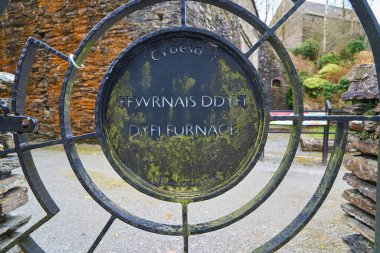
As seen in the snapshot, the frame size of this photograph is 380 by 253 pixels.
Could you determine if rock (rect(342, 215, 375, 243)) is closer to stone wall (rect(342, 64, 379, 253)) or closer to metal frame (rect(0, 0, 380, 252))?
stone wall (rect(342, 64, 379, 253))

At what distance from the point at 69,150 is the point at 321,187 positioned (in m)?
1.15

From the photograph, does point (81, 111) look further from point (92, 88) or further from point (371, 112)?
point (371, 112)

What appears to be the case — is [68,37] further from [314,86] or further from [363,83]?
[314,86]

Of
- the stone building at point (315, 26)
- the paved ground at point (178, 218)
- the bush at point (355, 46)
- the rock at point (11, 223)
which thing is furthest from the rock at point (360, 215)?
the stone building at point (315, 26)

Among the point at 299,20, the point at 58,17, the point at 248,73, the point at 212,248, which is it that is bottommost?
the point at 212,248

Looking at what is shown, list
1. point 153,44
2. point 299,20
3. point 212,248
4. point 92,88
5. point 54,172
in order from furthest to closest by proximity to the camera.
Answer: point 299,20 → point 92,88 → point 54,172 → point 212,248 → point 153,44

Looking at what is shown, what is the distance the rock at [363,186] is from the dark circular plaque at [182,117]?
2.90 ft

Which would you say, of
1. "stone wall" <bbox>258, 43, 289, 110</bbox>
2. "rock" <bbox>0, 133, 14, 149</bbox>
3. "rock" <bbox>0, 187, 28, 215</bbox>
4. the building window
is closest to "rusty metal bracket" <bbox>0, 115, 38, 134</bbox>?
"rock" <bbox>0, 133, 14, 149</bbox>

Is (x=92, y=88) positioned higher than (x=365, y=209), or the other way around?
(x=92, y=88)

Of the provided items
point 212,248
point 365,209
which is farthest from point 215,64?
point 212,248

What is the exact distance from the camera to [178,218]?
277 centimetres

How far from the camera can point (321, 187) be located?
4.23 feet

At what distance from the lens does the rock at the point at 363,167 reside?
1.63 metres

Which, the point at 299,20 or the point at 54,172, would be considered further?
the point at 299,20
